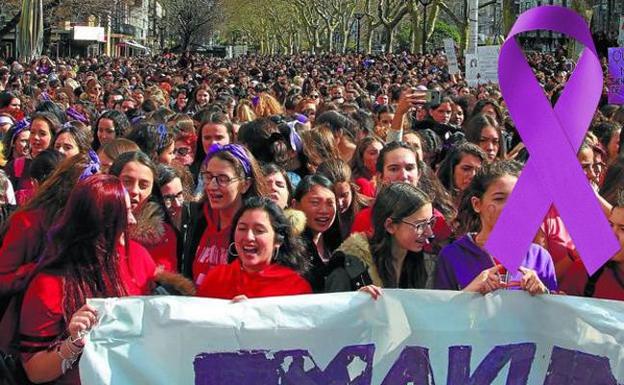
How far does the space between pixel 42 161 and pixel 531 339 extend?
3739mm

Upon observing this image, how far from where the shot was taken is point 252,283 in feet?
13.1

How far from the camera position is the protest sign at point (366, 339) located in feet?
11.2

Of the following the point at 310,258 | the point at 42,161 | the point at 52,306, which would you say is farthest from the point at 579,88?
the point at 42,161

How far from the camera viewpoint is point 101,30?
69000mm

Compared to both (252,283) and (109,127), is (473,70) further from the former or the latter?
(252,283)

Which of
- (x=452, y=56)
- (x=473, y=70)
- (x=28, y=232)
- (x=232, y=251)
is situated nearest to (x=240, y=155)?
(x=232, y=251)

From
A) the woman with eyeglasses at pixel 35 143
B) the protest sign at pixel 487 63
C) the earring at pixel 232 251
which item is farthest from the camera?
the protest sign at pixel 487 63

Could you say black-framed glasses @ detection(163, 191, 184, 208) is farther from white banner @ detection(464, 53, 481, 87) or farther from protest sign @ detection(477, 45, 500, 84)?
white banner @ detection(464, 53, 481, 87)

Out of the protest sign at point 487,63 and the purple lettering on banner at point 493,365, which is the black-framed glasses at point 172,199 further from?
the protest sign at point 487,63

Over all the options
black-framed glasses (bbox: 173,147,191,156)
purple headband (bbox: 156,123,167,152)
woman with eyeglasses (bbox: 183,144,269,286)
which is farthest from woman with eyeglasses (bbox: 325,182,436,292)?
black-framed glasses (bbox: 173,147,191,156)

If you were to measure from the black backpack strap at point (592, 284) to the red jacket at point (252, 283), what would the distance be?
1106 millimetres

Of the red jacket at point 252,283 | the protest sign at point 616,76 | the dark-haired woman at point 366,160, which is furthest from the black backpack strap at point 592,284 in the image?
the protest sign at point 616,76

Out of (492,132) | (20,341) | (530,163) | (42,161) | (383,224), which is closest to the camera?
(530,163)

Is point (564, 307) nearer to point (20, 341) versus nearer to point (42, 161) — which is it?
point (20, 341)
